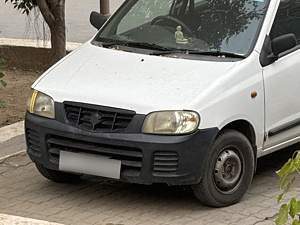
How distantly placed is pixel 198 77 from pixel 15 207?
170 centimetres

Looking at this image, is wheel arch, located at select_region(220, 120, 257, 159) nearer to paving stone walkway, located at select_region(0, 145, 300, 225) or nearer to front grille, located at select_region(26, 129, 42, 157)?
paving stone walkway, located at select_region(0, 145, 300, 225)

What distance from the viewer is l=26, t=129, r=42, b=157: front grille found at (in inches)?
267

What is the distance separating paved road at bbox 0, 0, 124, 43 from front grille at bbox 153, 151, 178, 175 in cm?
628

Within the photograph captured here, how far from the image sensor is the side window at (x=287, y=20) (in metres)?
7.25

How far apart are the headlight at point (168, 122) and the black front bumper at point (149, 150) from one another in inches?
1.7

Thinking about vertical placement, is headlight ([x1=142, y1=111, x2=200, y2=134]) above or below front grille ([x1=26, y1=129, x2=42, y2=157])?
above

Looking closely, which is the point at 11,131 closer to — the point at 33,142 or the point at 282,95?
the point at 33,142

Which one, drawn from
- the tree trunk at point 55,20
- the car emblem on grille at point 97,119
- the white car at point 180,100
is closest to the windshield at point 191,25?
the white car at point 180,100

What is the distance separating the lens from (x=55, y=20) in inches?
393

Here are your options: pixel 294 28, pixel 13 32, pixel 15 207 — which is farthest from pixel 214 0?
pixel 13 32

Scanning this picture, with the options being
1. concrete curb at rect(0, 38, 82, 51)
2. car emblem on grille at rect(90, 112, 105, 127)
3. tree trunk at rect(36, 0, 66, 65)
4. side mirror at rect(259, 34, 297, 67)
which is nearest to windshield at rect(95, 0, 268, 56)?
side mirror at rect(259, 34, 297, 67)

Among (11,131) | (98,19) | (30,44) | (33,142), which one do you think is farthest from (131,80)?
(30,44)

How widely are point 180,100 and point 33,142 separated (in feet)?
4.10

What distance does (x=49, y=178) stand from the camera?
722 centimetres
